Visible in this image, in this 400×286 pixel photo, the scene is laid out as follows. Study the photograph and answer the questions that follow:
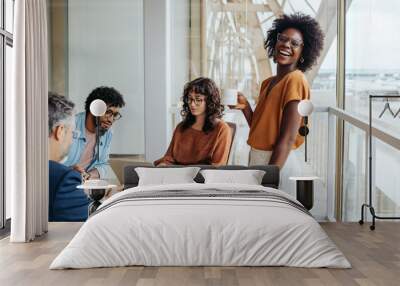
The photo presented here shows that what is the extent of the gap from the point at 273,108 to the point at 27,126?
10.2 ft

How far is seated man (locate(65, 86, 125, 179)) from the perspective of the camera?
8.36 meters

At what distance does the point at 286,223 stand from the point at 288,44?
356 centimetres

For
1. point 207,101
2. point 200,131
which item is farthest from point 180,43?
point 200,131

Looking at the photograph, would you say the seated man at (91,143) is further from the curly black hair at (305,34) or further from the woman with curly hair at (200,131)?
the curly black hair at (305,34)

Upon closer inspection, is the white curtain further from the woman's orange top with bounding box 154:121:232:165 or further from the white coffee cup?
the white coffee cup

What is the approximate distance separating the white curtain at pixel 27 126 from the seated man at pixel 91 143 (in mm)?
1383

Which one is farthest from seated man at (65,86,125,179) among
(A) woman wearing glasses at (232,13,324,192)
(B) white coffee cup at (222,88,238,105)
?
(A) woman wearing glasses at (232,13,324,192)

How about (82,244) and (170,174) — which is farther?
(170,174)

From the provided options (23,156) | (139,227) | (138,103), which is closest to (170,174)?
(138,103)

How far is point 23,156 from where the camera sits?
6.47m

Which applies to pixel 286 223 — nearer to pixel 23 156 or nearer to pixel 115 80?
pixel 23 156

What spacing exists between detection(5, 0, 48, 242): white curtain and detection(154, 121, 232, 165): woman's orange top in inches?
73.4

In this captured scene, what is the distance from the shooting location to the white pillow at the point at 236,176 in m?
7.44

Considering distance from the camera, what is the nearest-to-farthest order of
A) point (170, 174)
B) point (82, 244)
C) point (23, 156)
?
1. point (82, 244)
2. point (23, 156)
3. point (170, 174)
